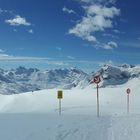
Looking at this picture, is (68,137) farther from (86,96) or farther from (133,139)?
(86,96)

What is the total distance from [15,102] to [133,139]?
3766cm

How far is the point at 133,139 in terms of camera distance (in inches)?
554

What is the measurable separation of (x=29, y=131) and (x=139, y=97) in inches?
1863

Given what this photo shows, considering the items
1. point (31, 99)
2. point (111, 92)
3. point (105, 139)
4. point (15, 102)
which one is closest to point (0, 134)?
point (105, 139)

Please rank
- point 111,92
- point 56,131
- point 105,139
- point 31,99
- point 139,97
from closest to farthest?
1. point 105,139
2. point 56,131
3. point 31,99
4. point 139,97
5. point 111,92

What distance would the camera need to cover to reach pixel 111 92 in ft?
226

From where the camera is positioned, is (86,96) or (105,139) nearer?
(105,139)

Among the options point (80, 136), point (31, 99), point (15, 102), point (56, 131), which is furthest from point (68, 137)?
point (31, 99)

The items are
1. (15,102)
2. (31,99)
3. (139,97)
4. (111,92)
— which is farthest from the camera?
Answer: (111,92)

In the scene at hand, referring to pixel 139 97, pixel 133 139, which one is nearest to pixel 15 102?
pixel 139 97

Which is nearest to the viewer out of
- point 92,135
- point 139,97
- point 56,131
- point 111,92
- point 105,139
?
point 105,139

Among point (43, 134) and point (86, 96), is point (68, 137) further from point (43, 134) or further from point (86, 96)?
point (86, 96)

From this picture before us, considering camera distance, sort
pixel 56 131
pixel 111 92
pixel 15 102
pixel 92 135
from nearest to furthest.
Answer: pixel 92 135 → pixel 56 131 → pixel 15 102 → pixel 111 92

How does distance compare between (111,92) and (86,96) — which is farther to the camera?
(111,92)
